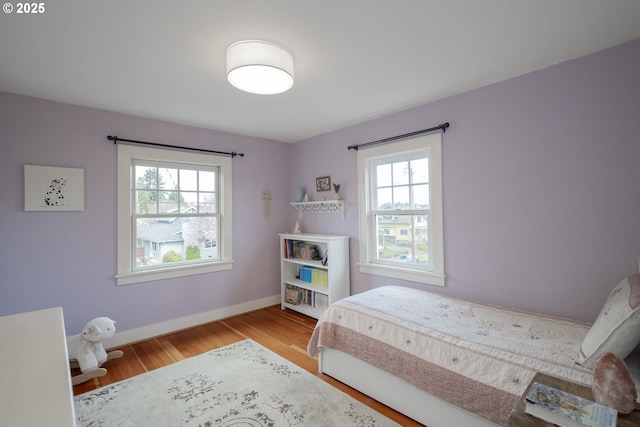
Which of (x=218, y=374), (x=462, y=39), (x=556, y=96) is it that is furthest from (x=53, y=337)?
(x=556, y=96)

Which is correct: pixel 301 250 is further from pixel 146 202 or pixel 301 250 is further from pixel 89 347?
pixel 89 347

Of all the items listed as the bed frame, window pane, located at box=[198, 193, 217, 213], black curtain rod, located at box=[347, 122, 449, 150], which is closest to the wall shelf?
black curtain rod, located at box=[347, 122, 449, 150]

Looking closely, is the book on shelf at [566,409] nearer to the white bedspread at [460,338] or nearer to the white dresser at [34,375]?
the white bedspread at [460,338]

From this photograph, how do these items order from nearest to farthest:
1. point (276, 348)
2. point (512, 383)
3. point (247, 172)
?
point (512, 383), point (276, 348), point (247, 172)

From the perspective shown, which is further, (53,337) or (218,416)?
(218,416)

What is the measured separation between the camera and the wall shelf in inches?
145

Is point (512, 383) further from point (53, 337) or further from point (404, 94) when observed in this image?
point (404, 94)

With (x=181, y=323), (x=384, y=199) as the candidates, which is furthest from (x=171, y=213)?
(x=384, y=199)

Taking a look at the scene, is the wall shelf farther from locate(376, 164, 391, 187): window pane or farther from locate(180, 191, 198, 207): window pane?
locate(180, 191, 198, 207): window pane

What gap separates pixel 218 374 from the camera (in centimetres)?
243

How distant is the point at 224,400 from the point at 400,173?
2.62m

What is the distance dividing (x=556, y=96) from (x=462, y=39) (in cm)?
93

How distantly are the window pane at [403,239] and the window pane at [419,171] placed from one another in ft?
1.25

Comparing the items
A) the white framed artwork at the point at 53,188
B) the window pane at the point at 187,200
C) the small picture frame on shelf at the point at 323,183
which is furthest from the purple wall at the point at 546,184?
the white framed artwork at the point at 53,188
